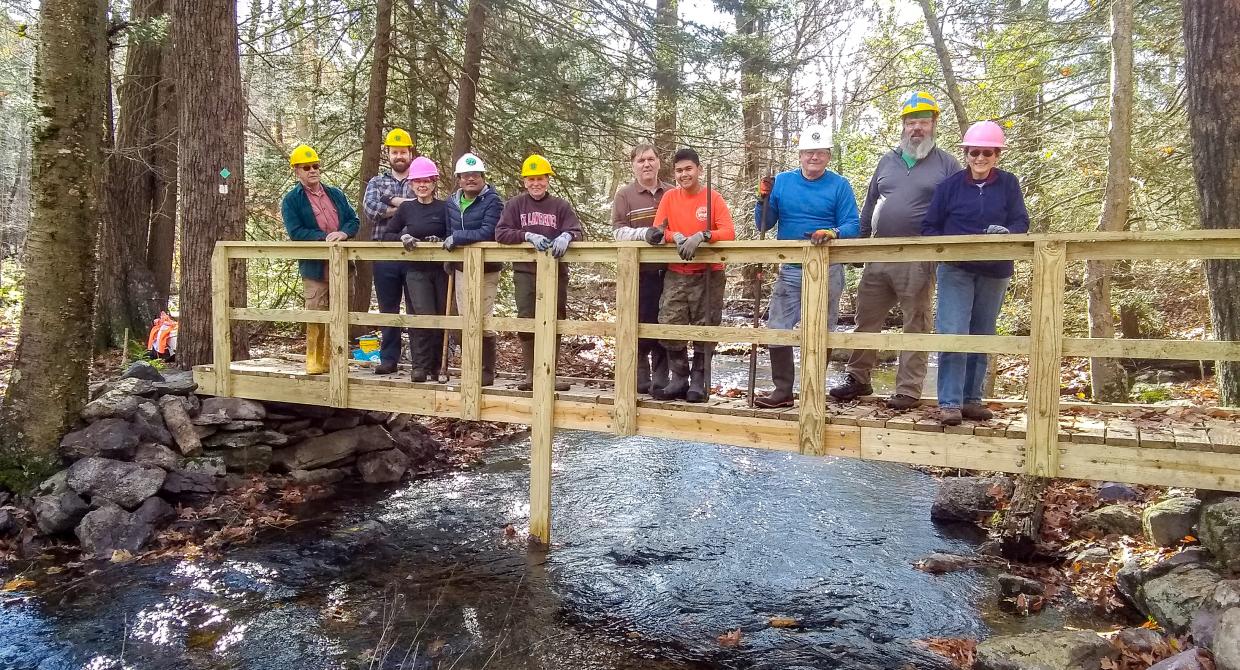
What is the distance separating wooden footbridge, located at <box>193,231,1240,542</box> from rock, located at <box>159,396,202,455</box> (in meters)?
0.84

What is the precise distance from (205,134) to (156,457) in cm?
354

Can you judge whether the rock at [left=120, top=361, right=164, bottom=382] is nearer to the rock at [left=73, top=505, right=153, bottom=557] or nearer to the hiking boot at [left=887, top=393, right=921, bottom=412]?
the rock at [left=73, top=505, right=153, bottom=557]

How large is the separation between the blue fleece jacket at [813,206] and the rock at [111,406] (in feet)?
20.3

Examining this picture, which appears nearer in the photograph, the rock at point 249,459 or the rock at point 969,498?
the rock at point 969,498

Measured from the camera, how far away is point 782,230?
5.83m

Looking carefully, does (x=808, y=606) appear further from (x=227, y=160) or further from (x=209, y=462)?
(x=227, y=160)

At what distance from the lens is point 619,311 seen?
6000mm

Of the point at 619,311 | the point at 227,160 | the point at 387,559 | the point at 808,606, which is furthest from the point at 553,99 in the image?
the point at 808,606

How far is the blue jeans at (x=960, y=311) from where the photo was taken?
17.8 ft

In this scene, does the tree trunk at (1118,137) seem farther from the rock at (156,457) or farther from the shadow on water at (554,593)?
the rock at (156,457)

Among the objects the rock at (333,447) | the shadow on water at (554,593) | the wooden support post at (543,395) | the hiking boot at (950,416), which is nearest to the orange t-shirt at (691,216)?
the wooden support post at (543,395)

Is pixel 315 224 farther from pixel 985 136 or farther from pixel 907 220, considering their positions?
pixel 985 136

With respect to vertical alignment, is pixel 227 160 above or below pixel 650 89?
below

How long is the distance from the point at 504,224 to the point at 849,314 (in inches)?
474
